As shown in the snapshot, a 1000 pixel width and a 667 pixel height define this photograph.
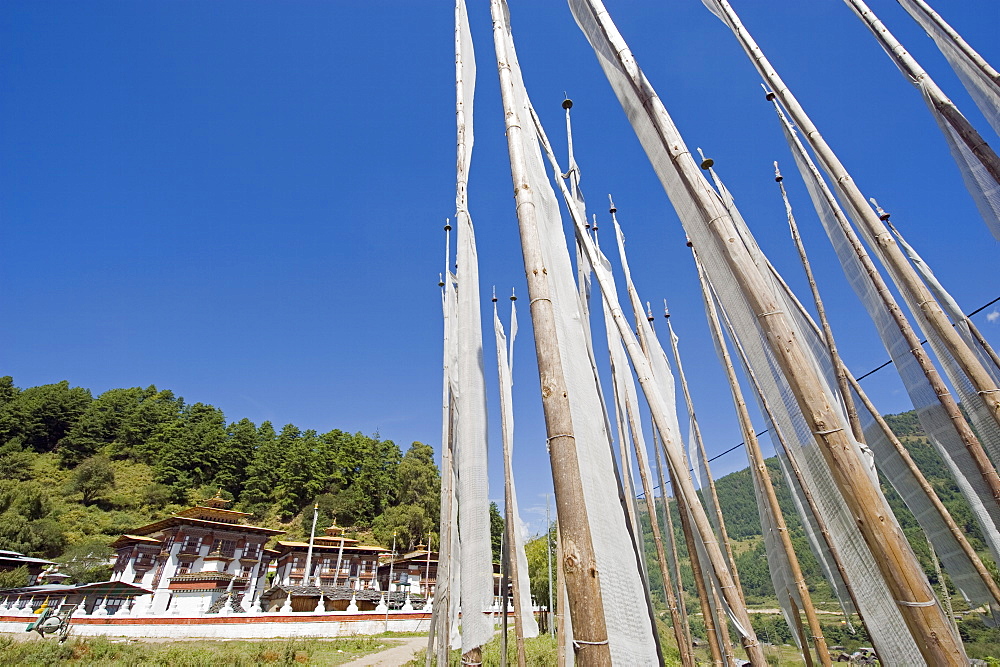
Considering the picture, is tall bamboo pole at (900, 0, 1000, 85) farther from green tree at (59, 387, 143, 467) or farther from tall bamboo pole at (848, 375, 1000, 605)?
green tree at (59, 387, 143, 467)

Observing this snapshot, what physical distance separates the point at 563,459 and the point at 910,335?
11.6ft

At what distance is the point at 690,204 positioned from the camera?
2.31 meters

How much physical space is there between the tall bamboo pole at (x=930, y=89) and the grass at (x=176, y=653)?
13569 millimetres

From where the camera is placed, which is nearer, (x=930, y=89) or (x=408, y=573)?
(x=930, y=89)

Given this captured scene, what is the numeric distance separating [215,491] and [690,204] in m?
47.0

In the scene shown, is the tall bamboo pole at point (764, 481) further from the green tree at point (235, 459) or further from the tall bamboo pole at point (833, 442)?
the green tree at point (235, 459)

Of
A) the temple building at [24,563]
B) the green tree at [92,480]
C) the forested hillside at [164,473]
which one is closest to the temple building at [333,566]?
the forested hillside at [164,473]

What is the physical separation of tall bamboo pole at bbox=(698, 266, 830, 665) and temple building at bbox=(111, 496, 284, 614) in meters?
23.1

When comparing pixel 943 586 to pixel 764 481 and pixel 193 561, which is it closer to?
pixel 764 481

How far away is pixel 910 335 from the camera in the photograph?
372 centimetres

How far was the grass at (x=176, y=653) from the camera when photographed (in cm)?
963

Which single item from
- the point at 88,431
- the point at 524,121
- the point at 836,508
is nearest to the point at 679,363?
the point at 524,121

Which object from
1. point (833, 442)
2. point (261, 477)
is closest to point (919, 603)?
point (833, 442)

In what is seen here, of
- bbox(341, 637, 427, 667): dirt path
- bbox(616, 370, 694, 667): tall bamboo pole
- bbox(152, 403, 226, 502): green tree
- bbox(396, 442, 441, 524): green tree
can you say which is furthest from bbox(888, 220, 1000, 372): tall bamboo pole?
bbox(152, 403, 226, 502): green tree
